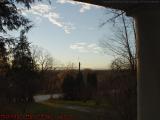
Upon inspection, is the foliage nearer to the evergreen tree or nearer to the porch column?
the evergreen tree

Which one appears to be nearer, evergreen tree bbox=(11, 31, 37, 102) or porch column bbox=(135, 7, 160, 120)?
porch column bbox=(135, 7, 160, 120)

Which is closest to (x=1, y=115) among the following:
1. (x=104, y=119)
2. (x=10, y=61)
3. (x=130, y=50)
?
(x=10, y=61)

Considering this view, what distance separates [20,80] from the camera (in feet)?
77.2

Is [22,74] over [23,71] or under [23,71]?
under

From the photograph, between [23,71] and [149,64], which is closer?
[149,64]

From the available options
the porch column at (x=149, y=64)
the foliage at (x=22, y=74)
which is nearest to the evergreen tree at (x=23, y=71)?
the foliage at (x=22, y=74)

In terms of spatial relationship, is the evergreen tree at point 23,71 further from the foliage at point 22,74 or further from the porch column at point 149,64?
the porch column at point 149,64

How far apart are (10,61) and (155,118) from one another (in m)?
9.68

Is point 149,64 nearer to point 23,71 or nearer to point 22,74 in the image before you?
point 23,71

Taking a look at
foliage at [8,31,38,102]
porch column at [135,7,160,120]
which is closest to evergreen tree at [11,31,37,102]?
foliage at [8,31,38,102]

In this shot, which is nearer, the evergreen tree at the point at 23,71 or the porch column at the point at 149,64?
the porch column at the point at 149,64

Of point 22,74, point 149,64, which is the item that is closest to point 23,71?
point 22,74

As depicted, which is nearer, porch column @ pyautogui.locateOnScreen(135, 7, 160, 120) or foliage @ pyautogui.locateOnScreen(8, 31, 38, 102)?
porch column @ pyautogui.locateOnScreen(135, 7, 160, 120)

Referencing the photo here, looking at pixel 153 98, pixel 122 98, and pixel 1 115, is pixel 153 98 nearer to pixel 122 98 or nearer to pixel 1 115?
pixel 122 98
